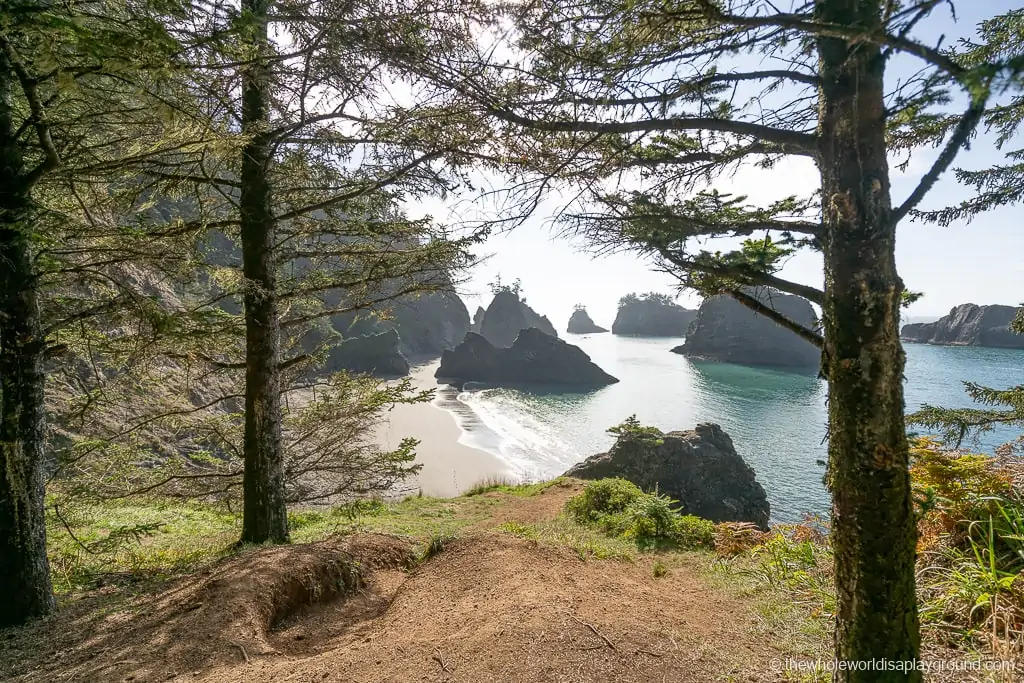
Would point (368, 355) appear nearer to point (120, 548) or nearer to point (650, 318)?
point (120, 548)

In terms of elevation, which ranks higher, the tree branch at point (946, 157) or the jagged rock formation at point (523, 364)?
the tree branch at point (946, 157)

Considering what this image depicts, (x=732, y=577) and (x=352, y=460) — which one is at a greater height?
(x=352, y=460)

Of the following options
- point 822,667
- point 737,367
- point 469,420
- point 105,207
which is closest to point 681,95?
point 822,667

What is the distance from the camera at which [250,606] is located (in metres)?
4.11

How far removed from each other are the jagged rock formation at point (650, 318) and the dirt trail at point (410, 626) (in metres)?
126

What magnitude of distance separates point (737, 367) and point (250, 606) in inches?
2734

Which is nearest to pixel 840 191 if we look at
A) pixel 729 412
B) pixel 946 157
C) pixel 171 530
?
pixel 946 157

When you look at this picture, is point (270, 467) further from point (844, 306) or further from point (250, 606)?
point (844, 306)

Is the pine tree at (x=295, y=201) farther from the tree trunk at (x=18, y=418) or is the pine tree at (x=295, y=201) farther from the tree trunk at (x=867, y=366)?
the tree trunk at (x=867, y=366)

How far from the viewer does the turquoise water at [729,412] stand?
22.5 meters

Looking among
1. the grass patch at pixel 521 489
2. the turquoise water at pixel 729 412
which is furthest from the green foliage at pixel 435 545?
the turquoise water at pixel 729 412

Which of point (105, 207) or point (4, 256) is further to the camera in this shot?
point (105, 207)

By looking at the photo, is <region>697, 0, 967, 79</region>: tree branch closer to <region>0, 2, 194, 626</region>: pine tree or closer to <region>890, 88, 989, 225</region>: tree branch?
<region>890, 88, 989, 225</region>: tree branch

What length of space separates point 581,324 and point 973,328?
3892 inches
